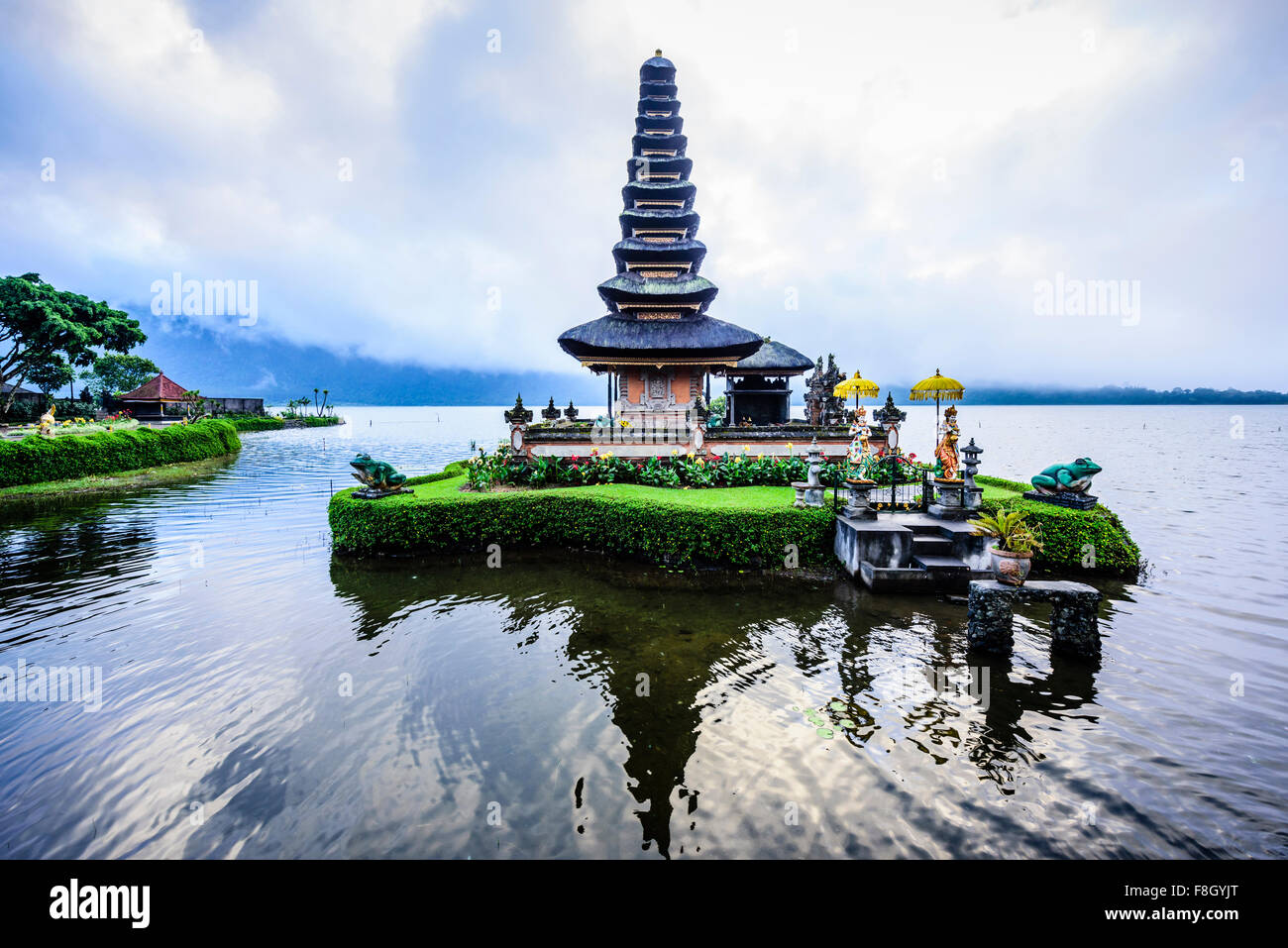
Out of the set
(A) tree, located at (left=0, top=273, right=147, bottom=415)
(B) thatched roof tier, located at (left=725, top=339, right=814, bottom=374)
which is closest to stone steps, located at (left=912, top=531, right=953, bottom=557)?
(B) thatched roof tier, located at (left=725, top=339, right=814, bottom=374)

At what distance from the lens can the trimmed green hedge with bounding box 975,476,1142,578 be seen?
10641mm

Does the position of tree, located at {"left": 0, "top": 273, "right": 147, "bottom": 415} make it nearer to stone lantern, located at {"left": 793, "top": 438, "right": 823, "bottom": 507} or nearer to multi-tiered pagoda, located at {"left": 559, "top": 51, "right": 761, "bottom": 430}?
multi-tiered pagoda, located at {"left": 559, "top": 51, "right": 761, "bottom": 430}

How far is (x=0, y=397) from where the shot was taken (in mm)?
41594

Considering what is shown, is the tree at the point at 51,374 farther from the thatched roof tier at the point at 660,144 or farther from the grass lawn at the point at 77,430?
the thatched roof tier at the point at 660,144

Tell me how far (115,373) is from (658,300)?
246ft

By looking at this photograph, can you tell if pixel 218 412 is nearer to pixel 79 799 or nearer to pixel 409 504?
pixel 409 504

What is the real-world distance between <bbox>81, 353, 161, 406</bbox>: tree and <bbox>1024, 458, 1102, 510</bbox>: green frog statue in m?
84.4

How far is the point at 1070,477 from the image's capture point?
11227 millimetres

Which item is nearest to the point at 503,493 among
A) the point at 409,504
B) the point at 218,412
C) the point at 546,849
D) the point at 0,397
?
the point at 409,504

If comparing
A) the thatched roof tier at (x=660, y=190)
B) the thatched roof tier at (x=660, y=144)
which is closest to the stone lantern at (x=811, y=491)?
the thatched roof tier at (x=660, y=190)

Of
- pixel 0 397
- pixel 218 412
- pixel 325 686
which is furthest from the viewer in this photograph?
pixel 218 412

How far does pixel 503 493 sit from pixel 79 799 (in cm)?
947

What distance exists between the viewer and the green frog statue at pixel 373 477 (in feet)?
44.5

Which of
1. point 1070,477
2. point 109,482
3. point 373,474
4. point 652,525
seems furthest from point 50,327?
point 1070,477
